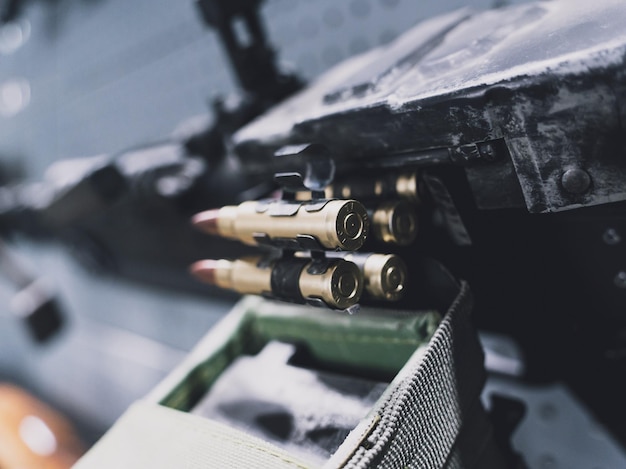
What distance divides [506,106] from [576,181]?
0.25 feet

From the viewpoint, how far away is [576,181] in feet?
1.37

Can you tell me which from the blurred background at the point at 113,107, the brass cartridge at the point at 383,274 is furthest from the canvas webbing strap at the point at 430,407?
the blurred background at the point at 113,107

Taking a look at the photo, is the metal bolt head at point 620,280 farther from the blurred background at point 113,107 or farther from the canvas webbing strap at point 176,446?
the blurred background at point 113,107

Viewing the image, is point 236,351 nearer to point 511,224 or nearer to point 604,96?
point 511,224

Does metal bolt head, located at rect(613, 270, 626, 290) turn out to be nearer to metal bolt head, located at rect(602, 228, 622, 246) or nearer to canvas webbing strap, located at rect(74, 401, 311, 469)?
metal bolt head, located at rect(602, 228, 622, 246)

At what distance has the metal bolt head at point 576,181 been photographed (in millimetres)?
414

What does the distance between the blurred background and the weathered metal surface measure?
1.14 feet

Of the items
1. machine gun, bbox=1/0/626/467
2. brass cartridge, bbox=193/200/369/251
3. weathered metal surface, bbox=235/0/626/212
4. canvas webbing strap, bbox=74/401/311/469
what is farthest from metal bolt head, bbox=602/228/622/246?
canvas webbing strap, bbox=74/401/311/469

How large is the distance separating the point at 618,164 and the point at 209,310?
112 centimetres

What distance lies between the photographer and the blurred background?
42.4 inches

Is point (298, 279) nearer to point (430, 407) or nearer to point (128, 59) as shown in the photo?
point (430, 407)

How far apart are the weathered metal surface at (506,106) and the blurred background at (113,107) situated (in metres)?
0.35

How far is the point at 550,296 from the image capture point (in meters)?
0.58

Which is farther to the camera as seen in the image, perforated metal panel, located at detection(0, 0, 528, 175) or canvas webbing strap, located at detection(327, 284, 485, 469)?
perforated metal panel, located at detection(0, 0, 528, 175)
